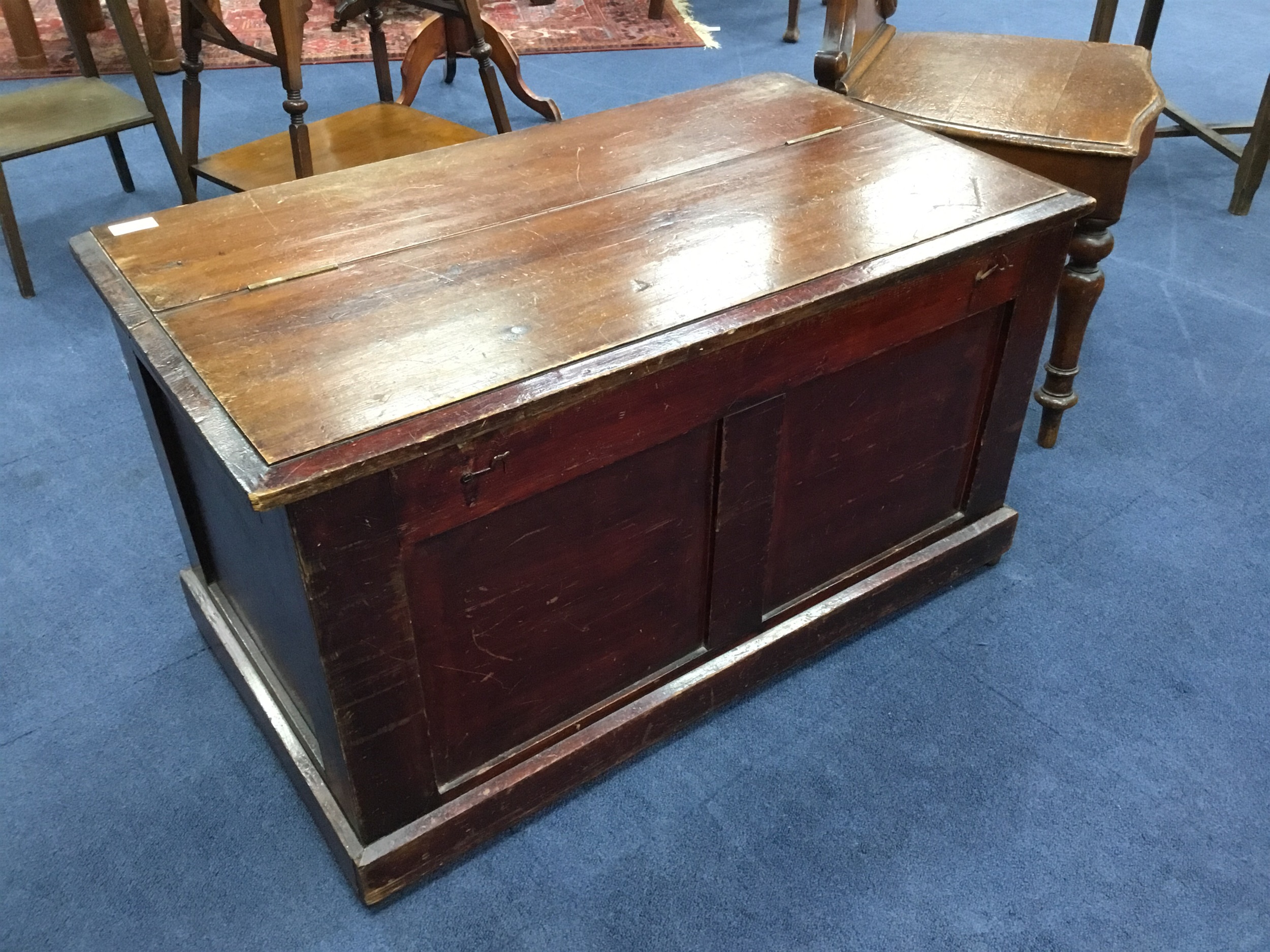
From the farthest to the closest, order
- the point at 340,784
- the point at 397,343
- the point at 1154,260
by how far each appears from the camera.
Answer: the point at 1154,260 < the point at 340,784 < the point at 397,343

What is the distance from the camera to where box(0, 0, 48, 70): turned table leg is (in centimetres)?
340

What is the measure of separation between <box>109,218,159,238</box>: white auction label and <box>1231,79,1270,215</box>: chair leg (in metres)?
2.63

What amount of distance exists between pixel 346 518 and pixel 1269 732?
1.31 meters

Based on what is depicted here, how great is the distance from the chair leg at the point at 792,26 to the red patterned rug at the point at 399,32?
297 millimetres

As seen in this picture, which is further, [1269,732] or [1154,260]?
[1154,260]

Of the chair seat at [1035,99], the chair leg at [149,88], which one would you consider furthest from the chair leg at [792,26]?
the chair leg at [149,88]

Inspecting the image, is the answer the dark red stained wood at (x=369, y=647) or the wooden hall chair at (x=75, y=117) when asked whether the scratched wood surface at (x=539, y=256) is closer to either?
the dark red stained wood at (x=369, y=647)

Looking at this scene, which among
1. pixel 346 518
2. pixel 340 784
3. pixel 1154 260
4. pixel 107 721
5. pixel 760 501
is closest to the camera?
pixel 346 518

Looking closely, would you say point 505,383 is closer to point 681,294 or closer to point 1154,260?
point 681,294

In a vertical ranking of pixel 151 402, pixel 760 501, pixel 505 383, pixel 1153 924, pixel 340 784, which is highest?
pixel 505 383

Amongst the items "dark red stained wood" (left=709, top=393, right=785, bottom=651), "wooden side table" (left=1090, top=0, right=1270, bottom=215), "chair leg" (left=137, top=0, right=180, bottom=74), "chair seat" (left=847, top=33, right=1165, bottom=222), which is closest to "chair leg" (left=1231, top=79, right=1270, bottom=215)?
"wooden side table" (left=1090, top=0, right=1270, bottom=215)

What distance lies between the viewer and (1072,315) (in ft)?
6.11

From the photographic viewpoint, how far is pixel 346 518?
98 centimetres

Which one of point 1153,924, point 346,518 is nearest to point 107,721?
point 346,518
